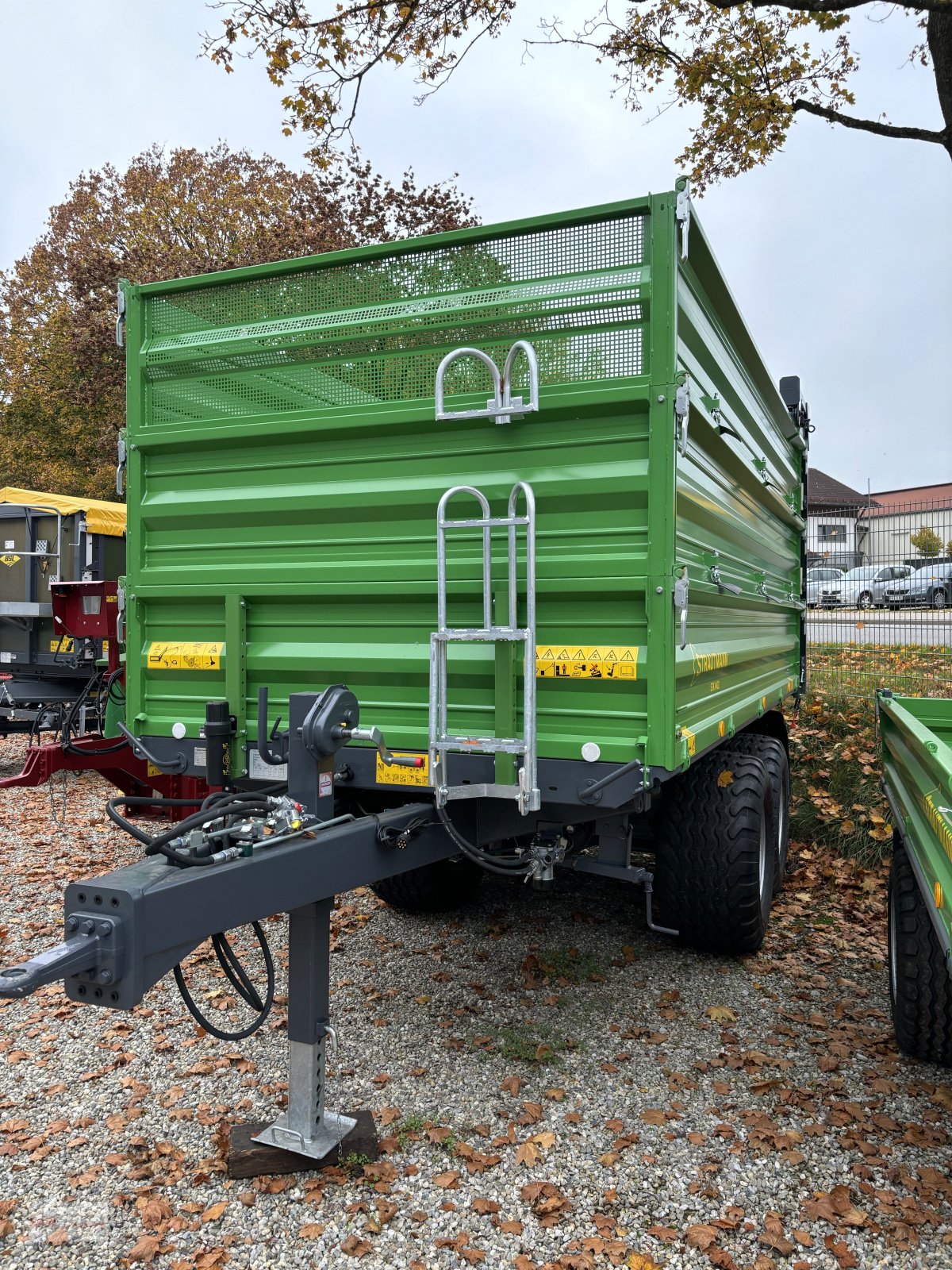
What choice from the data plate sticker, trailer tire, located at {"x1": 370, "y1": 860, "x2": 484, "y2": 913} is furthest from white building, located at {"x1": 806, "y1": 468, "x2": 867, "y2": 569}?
the data plate sticker

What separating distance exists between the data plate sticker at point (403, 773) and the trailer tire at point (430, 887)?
1.55 m

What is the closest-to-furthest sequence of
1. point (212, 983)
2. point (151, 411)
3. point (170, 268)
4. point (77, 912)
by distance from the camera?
1. point (77, 912)
2. point (151, 411)
3. point (212, 983)
4. point (170, 268)

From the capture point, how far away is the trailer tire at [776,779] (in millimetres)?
4508

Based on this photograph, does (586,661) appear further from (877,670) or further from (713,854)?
(877,670)

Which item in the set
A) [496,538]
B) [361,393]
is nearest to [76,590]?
[361,393]

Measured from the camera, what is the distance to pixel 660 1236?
2.48 metres

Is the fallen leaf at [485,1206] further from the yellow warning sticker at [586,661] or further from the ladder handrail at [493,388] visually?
the ladder handrail at [493,388]

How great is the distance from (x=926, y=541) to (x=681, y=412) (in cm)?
940

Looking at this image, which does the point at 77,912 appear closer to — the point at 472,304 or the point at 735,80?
the point at 472,304

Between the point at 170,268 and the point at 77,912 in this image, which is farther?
the point at 170,268

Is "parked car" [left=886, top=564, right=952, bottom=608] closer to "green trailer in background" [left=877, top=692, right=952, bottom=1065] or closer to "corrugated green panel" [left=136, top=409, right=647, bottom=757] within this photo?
"green trailer in background" [left=877, top=692, right=952, bottom=1065]

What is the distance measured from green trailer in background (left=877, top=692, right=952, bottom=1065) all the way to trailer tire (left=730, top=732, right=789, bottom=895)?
27.7 inches

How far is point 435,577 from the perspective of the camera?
10.6ft

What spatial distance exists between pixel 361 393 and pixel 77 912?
6.87 feet
